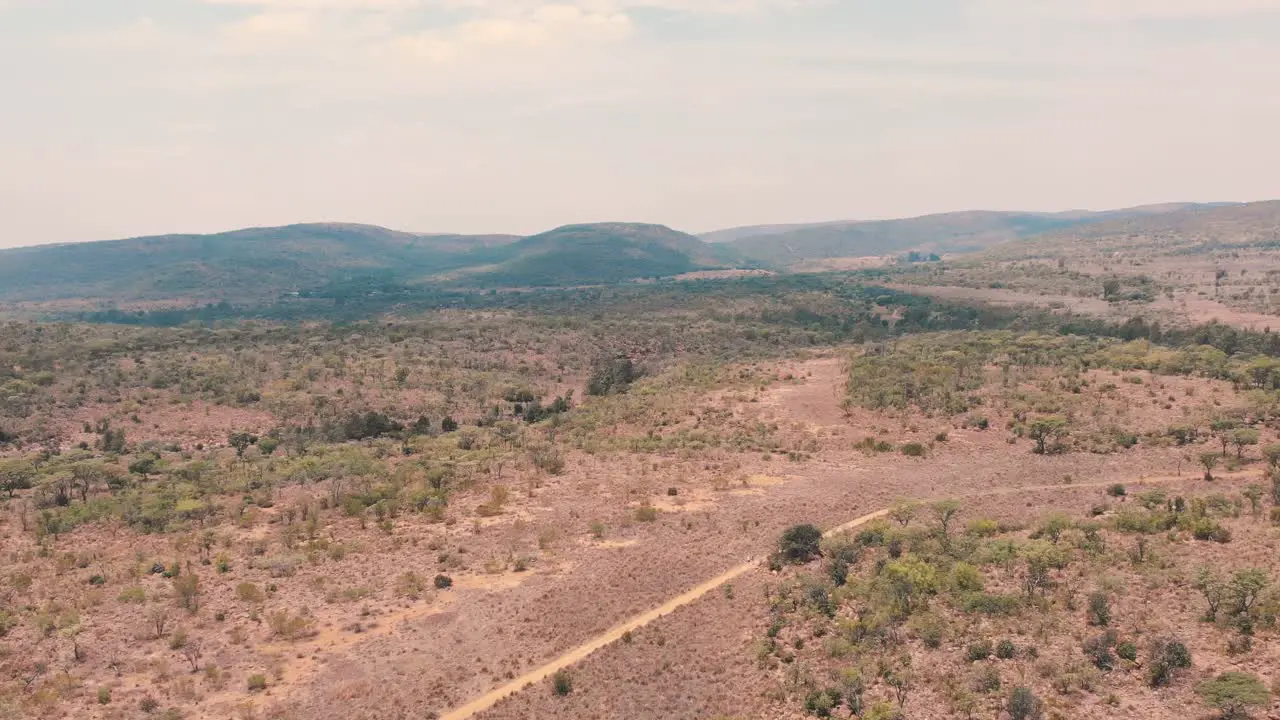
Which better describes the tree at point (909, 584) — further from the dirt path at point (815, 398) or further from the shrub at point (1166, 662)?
the dirt path at point (815, 398)

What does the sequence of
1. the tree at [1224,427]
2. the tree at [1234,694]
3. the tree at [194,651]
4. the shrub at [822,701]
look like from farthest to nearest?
the tree at [1224,427]
the tree at [194,651]
the shrub at [822,701]
the tree at [1234,694]

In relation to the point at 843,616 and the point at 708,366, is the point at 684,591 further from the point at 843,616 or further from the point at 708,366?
the point at 708,366

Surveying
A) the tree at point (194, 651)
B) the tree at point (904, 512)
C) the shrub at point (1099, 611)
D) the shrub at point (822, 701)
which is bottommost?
the shrub at point (822, 701)

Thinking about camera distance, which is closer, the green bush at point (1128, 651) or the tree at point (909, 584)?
the green bush at point (1128, 651)

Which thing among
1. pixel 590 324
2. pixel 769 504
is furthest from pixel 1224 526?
pixel 590 324

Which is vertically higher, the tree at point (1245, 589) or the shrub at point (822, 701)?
the tree at point (1245, 589)

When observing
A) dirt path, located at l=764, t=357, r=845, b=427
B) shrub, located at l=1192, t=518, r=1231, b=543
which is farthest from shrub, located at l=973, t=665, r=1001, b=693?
dirt path, located at l=764, t=357, r=845, b=427

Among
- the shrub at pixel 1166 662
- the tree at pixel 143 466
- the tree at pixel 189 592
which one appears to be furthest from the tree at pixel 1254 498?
the tree at pixel 143 466
